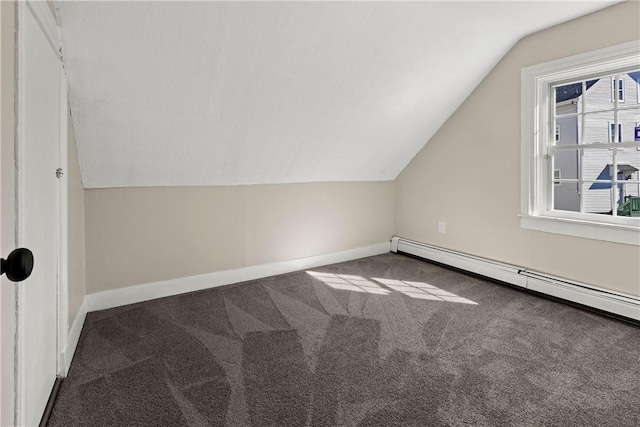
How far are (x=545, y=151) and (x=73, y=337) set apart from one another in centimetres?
371

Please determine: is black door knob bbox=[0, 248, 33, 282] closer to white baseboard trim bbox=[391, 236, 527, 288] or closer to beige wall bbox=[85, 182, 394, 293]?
beige wall bbox=[85, 182, 394, 293]

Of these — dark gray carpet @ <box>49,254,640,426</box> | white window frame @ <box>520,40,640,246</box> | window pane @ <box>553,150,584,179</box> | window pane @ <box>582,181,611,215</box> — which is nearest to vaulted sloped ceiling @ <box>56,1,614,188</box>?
white window frame @ <box>520,40,640,246</box>

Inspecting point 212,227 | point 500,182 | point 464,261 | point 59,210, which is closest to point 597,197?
point 500,182

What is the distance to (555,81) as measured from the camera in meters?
3.06

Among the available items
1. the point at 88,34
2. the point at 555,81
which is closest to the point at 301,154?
the point at 88,34

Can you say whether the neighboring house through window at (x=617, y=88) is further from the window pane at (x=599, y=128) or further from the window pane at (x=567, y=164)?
the window pane at (x=567, y=164)

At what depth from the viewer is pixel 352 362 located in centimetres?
205

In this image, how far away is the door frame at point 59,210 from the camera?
1.17m

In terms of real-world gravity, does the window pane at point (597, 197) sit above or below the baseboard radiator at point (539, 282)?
above

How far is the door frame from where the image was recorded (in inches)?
45.9

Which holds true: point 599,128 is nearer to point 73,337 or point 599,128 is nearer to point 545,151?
point 545,151

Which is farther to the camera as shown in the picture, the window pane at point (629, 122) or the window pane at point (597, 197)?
the window pane at point (597, 197)

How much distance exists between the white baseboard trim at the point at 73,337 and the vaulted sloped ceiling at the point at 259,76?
919 millimetres

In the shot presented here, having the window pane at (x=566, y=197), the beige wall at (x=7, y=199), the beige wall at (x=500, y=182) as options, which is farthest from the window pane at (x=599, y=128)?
the beige wall at (x=7, y=199)
